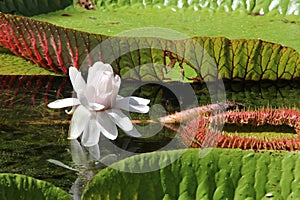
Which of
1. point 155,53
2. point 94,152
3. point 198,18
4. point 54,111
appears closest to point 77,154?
point 94,152

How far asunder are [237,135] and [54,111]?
2.03ft

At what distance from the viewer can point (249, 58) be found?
248cm

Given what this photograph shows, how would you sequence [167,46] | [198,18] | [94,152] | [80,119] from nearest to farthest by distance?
[80,119] → [94,152] → [167,46] → [198,18]

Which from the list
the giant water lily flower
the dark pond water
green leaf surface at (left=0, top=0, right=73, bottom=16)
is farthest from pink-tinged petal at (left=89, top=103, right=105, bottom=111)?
green leaf surface at (left=0, top=0, right=73, bottom=16)

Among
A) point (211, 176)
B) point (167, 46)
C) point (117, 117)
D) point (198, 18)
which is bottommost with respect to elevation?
point (198, 18)

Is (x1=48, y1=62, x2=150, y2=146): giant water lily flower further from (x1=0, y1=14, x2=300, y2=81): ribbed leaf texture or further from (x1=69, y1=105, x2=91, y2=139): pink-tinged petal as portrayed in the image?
(x1=0, y1=14, x2=300, y2=81): ribbed leaf texture

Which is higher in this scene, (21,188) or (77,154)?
(21,188)

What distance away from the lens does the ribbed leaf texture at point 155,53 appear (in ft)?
7.93

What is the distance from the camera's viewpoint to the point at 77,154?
5.74 feet

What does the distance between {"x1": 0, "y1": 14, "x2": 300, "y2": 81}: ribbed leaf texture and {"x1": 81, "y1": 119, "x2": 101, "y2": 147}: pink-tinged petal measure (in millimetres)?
1043

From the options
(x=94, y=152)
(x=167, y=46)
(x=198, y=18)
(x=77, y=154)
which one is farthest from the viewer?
(x=198, y=18)

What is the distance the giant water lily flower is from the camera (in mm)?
1337

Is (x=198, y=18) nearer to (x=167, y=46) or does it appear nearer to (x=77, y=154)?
(x=167, y=46)

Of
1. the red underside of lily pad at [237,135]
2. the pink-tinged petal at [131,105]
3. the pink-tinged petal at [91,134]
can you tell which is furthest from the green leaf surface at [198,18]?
the pink-tinged petal at [91,134]
